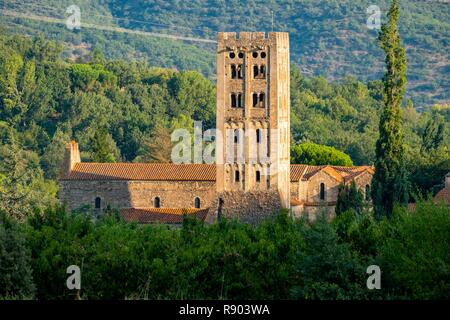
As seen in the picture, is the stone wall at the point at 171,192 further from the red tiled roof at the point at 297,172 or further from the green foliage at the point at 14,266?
the green foliage at the point at 14,266

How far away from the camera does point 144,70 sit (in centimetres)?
13875

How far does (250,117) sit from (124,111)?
179ft

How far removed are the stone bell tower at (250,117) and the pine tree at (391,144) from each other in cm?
500

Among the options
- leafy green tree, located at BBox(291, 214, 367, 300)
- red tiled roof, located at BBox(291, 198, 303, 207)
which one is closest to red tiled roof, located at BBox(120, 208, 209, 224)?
red tiled roof, located at BBox(291, 198, 303, 207)

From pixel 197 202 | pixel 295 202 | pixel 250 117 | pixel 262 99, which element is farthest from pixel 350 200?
pixel 197 202

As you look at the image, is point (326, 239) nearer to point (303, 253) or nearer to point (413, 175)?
point (303, 253)

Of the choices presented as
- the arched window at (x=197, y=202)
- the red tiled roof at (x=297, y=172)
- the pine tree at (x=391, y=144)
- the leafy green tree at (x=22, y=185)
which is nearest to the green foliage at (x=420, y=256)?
the pine tree at (x=391, y=144)

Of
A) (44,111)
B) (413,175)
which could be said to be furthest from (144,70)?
(413,175)

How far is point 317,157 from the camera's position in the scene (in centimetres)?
8875

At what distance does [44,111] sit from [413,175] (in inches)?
1942

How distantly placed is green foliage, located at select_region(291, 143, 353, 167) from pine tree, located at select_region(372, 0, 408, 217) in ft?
59.3

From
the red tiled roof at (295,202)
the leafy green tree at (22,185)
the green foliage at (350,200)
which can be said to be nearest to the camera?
the green foliage at (350,200)

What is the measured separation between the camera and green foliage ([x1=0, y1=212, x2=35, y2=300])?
4238 cm

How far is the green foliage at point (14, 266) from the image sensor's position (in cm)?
4238
